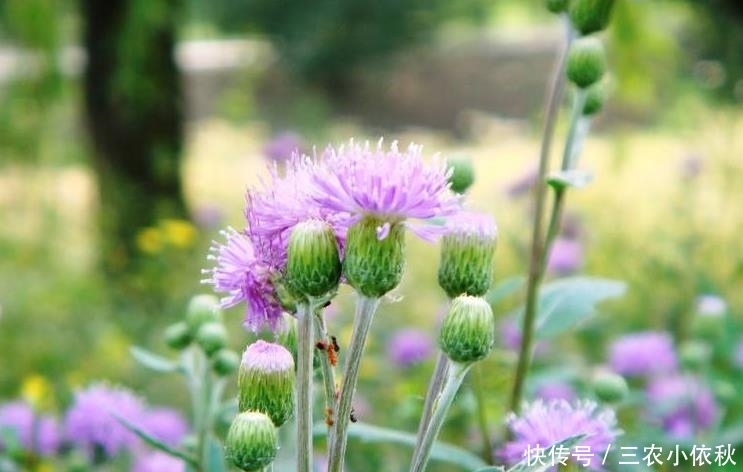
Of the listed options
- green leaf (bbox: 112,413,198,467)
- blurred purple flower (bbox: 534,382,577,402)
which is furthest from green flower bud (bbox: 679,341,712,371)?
green leaf (bbox: 112,413,198,467)

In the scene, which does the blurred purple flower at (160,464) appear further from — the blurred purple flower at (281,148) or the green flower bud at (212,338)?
the blurred purple flower at (281,148)

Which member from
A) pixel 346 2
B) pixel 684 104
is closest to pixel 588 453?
pixel 684 104

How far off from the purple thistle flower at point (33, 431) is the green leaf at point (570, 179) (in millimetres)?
863

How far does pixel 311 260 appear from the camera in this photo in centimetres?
78

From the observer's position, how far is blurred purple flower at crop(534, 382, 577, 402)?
1842 mm

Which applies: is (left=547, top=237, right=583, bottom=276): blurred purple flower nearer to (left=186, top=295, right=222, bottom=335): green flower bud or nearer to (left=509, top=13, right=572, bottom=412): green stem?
(left=509, top=13, right=572, bottom=412): green stem

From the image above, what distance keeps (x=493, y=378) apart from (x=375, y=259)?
1.19m

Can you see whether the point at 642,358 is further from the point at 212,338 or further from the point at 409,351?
the point at 212,338

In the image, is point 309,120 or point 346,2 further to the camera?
point 346,2

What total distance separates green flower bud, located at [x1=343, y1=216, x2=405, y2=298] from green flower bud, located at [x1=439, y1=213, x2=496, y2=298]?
106 millimetres

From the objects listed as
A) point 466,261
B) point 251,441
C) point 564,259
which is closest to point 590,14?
point 466,261

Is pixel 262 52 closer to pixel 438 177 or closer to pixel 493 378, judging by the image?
pixel 493 378

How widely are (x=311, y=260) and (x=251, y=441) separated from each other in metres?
0.13

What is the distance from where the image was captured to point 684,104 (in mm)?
4586
